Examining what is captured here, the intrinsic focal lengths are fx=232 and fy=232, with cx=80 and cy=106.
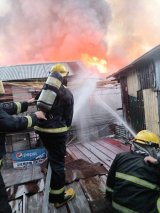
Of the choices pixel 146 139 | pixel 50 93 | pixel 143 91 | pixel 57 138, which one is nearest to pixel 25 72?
pixel 143 91

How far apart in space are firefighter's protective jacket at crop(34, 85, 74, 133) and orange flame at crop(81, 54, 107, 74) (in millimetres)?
19901

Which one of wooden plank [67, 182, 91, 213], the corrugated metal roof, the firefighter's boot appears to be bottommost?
wooden plank [67, 182, 91, 213]

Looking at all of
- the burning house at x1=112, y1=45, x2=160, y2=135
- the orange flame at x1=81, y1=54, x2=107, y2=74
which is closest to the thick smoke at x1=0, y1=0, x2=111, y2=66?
the orange flame at x1=81, y1=54, x2=107, y2=74

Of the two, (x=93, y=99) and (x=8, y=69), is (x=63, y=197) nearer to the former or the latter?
(x=93, y=99)

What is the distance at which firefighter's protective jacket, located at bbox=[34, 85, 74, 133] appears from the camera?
3.64 metres

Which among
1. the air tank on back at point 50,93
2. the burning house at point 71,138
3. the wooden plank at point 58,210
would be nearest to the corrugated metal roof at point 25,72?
the burning house at point 71,138

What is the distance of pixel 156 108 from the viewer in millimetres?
8633

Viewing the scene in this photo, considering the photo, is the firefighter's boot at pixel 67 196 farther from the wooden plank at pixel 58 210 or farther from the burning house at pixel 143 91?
the burning house at pixel 143 91

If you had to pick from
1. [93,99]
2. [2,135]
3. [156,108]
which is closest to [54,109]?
[2,135]

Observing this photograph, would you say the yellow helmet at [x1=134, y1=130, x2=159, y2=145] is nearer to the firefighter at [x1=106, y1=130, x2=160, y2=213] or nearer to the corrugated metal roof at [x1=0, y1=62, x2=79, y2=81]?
the firefighter at [x1=106, y1=130, x2=160, y2=213]

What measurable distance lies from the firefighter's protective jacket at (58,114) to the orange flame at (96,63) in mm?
19901

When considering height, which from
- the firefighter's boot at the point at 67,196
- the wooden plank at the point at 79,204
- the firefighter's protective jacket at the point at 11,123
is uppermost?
the firefighter's protective jacket at the point at 11,123

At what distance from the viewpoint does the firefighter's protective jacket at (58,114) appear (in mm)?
3643

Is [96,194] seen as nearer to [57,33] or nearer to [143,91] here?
[143,91]
